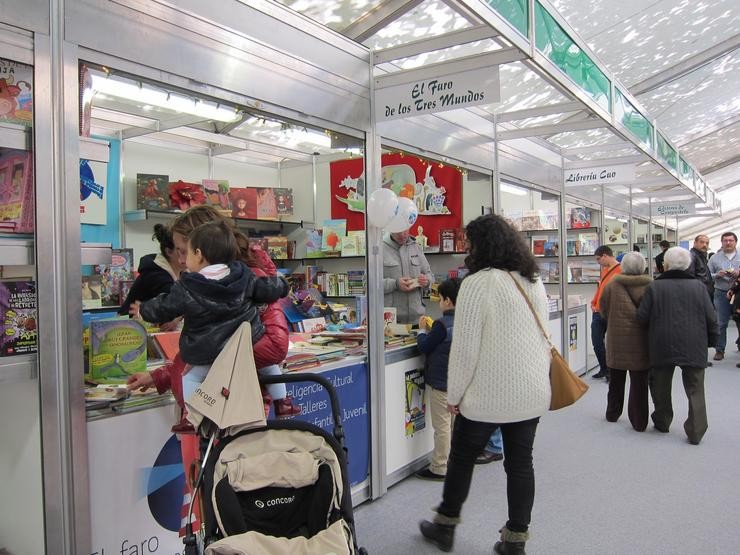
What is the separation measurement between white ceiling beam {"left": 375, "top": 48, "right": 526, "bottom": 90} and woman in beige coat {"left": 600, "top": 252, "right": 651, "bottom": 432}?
2.59 metres

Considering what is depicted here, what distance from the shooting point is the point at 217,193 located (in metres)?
5.64

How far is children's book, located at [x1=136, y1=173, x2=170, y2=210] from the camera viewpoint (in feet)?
17.1

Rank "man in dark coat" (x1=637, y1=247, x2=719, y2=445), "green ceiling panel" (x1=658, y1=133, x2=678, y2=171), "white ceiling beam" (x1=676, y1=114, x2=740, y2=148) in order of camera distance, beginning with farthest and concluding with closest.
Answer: "white ceiling beam" (x1=676, y1=114, x2=740, y2=148)
"green ceiling panel" (x1=658, y1=133, x2=678, y2=171)
"man in dark coat" (x1=637, y1=247, x2=719, y2=445)

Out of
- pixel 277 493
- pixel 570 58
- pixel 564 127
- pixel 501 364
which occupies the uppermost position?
pixel 570 58

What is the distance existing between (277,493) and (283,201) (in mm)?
4916

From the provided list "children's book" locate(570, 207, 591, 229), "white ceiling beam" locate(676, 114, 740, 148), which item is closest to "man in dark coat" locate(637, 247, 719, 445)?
"children's book" locate(570, 207, 591, 229)

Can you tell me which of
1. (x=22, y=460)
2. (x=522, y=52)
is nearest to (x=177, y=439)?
(x=22, y=460)

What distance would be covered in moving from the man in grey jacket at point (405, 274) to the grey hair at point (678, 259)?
6.13ft

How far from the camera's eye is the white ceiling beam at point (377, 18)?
10.6ft

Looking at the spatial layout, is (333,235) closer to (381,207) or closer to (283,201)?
(283,201)

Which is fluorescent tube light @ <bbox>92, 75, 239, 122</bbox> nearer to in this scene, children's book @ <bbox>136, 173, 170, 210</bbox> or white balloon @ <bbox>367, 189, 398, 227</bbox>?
white balloon @ <bbox>367, 189, 398, 227</bbox>

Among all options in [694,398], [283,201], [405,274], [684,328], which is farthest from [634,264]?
[283,201]

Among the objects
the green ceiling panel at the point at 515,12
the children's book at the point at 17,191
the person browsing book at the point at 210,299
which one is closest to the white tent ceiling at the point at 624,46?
the green ceiling panel at the point at 515,12

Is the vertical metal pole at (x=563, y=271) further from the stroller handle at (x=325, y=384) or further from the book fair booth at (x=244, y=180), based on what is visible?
the stroller handle at (x=325, y=384)
